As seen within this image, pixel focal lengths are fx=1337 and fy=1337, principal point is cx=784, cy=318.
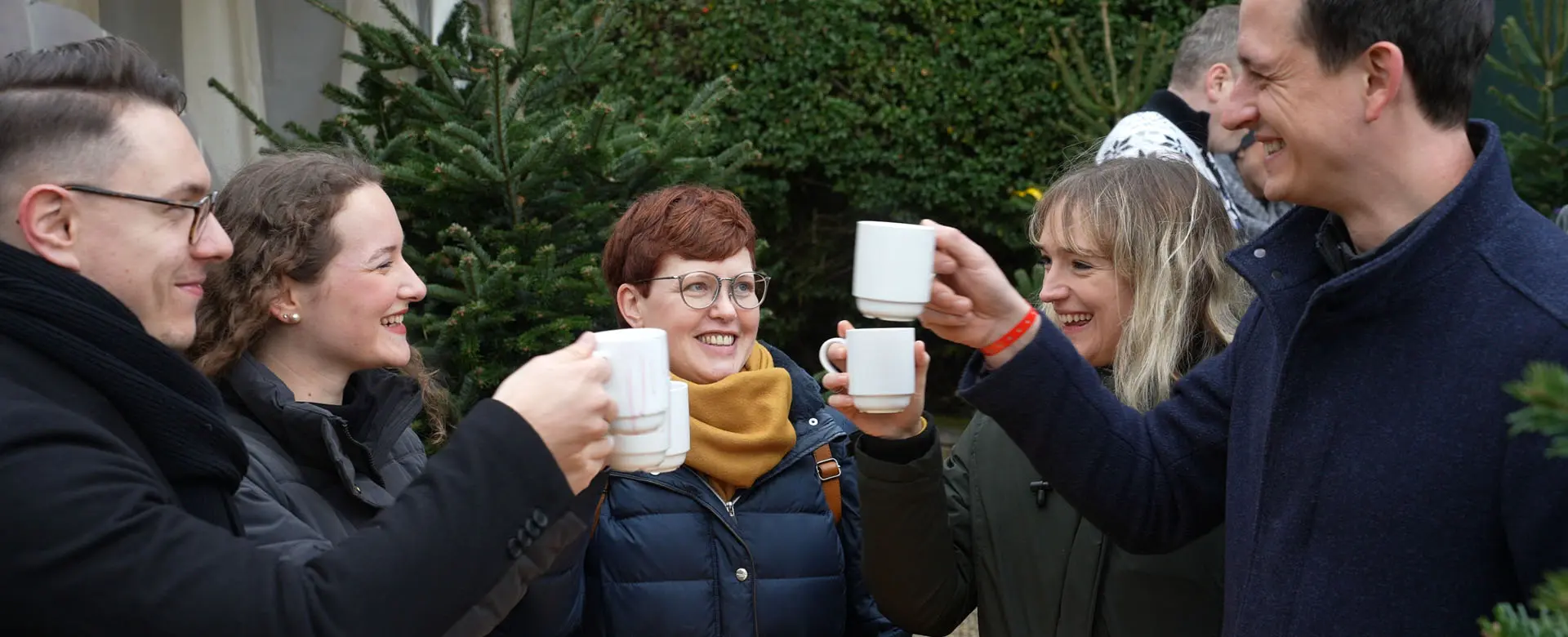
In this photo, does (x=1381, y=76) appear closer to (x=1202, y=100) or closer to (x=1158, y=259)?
(x=1158, y=259)

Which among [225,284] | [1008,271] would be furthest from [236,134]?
[1008,271]

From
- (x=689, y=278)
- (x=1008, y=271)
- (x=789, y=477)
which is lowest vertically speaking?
(x=1008, y=271)

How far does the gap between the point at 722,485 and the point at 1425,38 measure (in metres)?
1.60

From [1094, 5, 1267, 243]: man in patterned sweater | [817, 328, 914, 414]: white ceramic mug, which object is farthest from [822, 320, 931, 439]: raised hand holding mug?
[1094, 5, 1267, 243]: man in patterned sweater

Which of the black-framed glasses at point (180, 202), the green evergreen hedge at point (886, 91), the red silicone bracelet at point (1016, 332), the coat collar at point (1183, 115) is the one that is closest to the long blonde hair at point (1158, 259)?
the red silicone bracelet at point (1016, 332)

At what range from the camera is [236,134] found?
5.23 metres

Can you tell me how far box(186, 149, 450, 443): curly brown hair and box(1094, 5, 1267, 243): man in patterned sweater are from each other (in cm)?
287

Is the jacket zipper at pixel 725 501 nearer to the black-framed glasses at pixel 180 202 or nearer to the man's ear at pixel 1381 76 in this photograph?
the black-framed glasses at pixel 180 202

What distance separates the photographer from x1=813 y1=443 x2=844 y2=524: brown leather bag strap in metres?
2.87

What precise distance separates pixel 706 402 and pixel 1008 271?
6.45m

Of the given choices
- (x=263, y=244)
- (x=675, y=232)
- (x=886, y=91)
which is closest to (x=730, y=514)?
(x=675, y=232)

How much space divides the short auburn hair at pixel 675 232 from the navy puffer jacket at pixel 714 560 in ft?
1.61

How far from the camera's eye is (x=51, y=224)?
1.65 meters

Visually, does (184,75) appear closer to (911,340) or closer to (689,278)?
(689,278)
